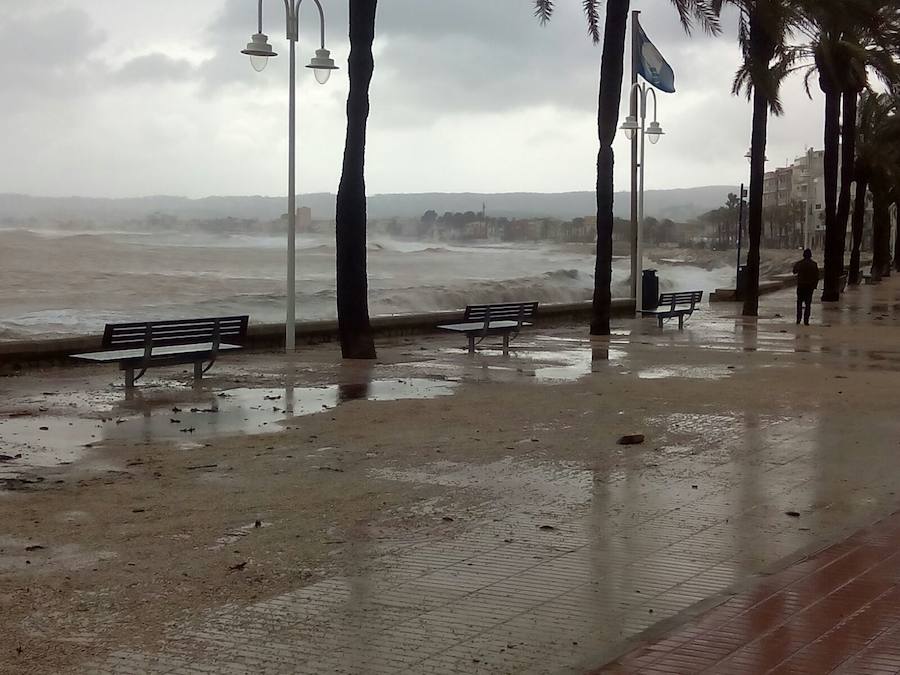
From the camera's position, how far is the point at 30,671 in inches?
173

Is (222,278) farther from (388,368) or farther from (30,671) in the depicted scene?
(30,671)

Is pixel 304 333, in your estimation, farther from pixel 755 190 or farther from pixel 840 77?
pixel 840 77

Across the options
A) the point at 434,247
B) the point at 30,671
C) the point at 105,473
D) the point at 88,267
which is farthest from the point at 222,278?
the point at 30,671

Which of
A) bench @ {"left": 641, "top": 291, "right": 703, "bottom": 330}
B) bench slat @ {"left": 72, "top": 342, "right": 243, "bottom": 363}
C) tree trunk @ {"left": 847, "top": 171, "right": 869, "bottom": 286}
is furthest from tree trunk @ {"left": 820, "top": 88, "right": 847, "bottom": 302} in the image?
bench slat @ {"left": 72, "top": 342, "right": 243, "bottom": 363}

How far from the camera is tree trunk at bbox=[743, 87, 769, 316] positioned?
3028 cm

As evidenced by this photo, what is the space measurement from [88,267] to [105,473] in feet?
215

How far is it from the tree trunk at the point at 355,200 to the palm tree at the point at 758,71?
1071cm

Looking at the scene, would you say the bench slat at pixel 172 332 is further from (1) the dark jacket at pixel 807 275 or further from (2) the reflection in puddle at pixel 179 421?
(1) the dark jacket at pixel 807 275

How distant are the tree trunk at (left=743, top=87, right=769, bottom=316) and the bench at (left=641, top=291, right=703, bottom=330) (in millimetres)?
3242

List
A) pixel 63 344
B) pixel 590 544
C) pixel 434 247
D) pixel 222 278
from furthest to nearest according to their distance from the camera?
pixel 434 247 < pixel 222 278 < pixel 63 344 < pixel 590 544

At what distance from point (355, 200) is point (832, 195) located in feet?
87.0

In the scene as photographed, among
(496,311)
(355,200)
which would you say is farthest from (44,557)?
(496,311)

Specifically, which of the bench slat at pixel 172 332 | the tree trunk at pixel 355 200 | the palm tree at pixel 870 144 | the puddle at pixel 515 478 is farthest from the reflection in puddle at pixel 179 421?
the palm tree at pixel 870 144

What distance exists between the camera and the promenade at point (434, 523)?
15.6 ft
